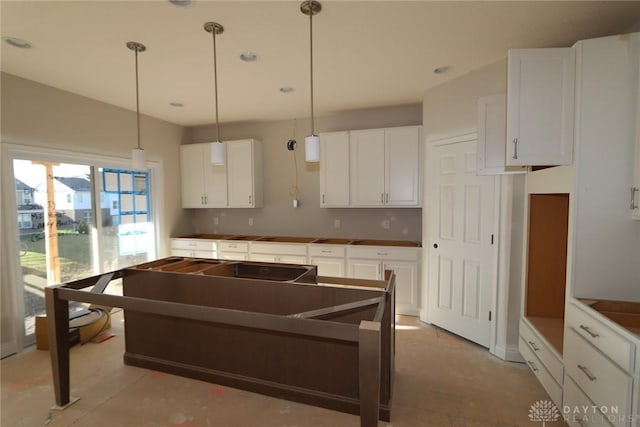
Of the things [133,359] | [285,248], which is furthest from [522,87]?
[133,359]

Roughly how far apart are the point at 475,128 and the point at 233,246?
136 inches

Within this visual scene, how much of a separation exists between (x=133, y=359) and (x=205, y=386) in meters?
0.83

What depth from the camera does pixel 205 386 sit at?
2.41 metres

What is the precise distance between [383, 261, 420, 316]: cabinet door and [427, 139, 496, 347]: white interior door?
8.6 inches

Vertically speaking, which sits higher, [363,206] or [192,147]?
[192,147]

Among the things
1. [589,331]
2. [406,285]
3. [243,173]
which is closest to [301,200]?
[243,173]

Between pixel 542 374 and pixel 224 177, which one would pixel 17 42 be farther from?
pixel 542 374

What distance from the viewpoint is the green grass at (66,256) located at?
3.05 meters

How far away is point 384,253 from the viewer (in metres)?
3.71

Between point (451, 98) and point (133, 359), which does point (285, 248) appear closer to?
point (133, 359)

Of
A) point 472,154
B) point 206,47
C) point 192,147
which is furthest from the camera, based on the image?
point 192,147

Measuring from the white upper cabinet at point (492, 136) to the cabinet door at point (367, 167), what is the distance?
1341 millimetres

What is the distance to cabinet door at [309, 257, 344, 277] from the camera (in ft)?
12.8

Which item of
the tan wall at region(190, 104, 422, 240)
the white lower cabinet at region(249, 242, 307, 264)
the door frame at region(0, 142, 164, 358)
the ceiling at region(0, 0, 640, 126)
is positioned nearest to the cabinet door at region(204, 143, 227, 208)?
the tan wall at region(190, 104, 422, 240)
